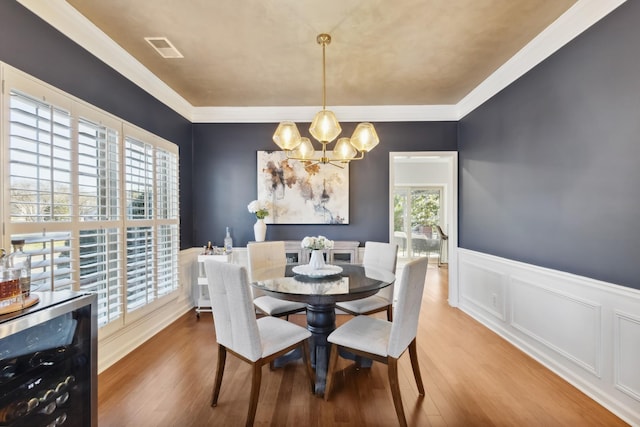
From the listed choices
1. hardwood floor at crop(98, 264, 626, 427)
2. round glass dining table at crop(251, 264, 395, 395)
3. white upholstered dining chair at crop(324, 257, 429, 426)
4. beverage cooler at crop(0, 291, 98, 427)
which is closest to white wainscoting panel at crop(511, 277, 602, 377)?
hardwood floor at crop(98, 264, 626, 427)

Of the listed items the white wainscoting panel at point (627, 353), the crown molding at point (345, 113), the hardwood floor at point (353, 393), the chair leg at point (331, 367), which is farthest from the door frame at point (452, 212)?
the chair leg at point (331, 367)

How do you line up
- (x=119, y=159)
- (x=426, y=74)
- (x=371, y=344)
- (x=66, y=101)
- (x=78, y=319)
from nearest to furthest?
(x=78, y=319), (x=371, y=344), (x=66, y=101), (x=119, y=159), (x=426, y=74)

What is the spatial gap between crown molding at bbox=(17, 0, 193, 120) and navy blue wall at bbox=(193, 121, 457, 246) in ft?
3.00

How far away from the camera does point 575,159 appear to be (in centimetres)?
226

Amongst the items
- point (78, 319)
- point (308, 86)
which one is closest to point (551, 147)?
point (308, 86)

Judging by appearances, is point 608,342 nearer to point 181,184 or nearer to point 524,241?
point 524,241

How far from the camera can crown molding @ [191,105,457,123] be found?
4.11m

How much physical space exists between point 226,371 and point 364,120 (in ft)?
11.4

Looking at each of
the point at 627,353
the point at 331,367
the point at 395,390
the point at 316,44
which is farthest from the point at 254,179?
the point at 627,353

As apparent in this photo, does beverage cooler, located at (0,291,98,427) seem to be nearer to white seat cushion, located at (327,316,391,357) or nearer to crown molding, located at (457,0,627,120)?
white seat cushion, located at (327,316,391,357)

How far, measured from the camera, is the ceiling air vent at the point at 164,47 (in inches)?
98.7

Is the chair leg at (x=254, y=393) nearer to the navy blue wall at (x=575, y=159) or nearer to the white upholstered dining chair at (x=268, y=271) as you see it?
the white upholstered dining chair at (x=268, y=271)

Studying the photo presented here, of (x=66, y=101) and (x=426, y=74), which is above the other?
(x=426, y=74)

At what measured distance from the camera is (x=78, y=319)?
1.46m
